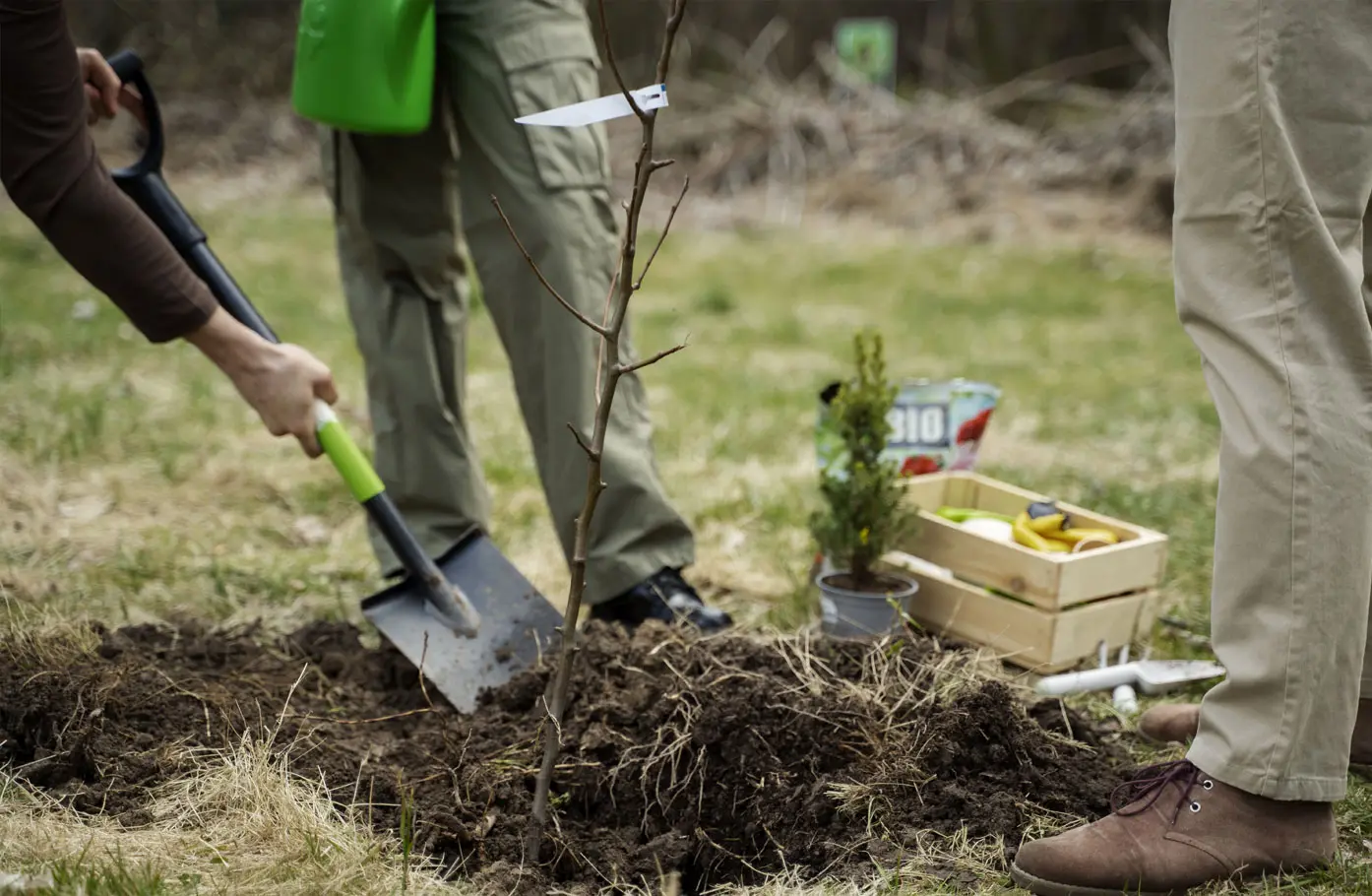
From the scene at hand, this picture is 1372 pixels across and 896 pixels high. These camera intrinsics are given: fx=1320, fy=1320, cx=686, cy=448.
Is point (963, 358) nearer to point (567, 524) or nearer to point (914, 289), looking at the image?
Result: point (914, 289)

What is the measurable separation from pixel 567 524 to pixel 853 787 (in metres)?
0.92

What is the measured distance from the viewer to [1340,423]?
5.54ft

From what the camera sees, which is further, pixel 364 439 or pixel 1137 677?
pixel 364 439

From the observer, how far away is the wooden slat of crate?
2613 mm

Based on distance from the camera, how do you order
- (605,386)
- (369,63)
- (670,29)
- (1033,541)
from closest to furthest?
(670,29), (605,386), (369,63), (1033,541)

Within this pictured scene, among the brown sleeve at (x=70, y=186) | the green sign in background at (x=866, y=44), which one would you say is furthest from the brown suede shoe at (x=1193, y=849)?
the green sign in background at (x=866, y=44)

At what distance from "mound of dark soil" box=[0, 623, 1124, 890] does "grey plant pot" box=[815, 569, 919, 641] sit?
31 centimetres

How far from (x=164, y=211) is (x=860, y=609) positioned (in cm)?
160

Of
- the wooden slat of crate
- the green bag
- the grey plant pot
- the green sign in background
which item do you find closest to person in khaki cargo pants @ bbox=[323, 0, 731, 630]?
the green bag

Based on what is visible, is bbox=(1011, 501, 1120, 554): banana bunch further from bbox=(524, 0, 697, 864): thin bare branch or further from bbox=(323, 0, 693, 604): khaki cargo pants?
bbox=(524, 0, 697, 864): thin bare branch

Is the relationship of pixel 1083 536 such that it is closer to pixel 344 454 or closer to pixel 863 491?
pixel 863 491

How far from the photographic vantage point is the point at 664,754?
2088mm

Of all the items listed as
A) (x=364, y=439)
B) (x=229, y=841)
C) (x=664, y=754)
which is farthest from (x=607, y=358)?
(x=364, y=439)

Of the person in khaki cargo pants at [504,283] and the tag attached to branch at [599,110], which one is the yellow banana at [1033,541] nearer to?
the person in khaki cargo pants at [504,283]
